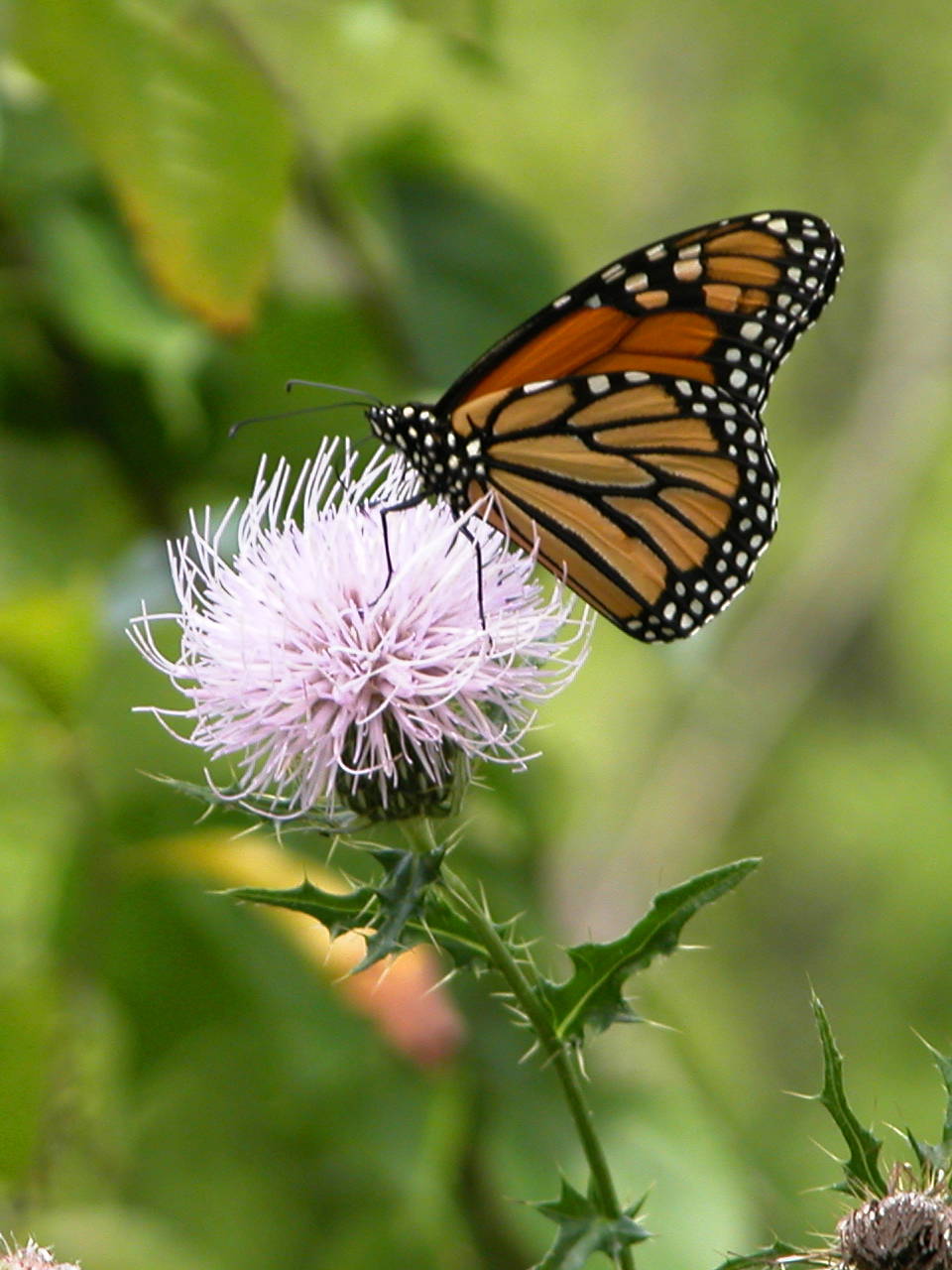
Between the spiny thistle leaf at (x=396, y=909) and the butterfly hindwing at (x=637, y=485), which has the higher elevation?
the butterfly hindwing at (x=637, y=485)

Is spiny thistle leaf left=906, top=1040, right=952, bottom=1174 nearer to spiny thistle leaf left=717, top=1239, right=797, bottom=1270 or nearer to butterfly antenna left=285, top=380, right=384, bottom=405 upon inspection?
spiny thistle leaf left=717, top=1239, right=797, bottom=1270

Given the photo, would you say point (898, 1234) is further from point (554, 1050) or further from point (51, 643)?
point (51, 643)

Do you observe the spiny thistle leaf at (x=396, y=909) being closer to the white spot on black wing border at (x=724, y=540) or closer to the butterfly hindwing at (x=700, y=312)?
the white spot on black wing border at (x=724, y=540)

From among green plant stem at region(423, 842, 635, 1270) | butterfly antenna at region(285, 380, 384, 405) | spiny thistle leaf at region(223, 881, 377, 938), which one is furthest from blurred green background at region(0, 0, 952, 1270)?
spiny thistle leaf at region(223, 881, 377, 938)

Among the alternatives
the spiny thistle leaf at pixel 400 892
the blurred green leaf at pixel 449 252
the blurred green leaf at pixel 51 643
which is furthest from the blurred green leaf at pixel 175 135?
the spiny thistle leaf at pixel 400 892

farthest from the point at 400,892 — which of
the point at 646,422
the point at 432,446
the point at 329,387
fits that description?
the point at 646,422

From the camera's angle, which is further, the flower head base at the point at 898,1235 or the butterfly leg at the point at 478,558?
the butterfly leg at the point at 478,558
